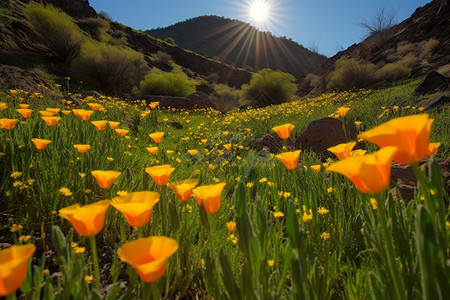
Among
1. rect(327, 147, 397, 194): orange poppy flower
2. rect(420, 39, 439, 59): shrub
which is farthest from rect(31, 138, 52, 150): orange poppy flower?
rect(420, 39, 439, 59): shrub

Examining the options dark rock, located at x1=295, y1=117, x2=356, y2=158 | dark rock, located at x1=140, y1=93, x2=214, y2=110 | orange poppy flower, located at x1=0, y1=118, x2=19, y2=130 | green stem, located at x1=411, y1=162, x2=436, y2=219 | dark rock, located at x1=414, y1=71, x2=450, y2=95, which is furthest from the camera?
dark rock, located at x1=140, y1=93, x2=214, y2=110

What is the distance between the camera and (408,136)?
63 centimetres

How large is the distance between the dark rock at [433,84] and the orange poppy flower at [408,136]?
9085 mm

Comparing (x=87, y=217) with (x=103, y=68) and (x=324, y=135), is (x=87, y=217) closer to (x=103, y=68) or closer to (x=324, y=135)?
(x=324, y=135)

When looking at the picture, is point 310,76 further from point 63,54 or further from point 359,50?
point 63,54

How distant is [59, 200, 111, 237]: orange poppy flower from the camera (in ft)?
2.34

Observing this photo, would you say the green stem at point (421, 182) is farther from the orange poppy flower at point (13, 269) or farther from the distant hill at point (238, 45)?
the distant hill at point (238, 45)

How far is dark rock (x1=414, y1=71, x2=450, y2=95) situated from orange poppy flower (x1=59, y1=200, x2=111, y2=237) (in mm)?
9536

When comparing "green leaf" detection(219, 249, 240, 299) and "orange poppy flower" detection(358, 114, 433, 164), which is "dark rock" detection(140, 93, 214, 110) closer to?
"green leaf" detection(219, 249, 240, 299)

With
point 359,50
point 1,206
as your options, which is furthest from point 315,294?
point 359,50

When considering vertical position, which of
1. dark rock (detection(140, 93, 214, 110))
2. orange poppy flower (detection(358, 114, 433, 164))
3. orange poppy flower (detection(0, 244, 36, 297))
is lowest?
orange poppy flower (detection(0, 244, 36, 297))

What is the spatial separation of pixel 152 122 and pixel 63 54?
14833mm

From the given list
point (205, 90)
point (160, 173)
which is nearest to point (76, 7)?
point (205, 90)

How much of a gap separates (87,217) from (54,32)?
20242 millimetres
